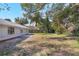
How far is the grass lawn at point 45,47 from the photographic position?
3.63m

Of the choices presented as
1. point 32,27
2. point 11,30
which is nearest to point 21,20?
point 32,27

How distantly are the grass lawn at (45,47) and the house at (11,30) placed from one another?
25 cm

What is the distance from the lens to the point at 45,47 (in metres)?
3.70

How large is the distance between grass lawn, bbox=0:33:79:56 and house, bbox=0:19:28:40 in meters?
0.25

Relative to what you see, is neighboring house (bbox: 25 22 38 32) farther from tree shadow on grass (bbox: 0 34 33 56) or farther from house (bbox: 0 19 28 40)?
tree shadow on grass (bbox: 0 34 33 56)

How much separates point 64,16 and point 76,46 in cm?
70

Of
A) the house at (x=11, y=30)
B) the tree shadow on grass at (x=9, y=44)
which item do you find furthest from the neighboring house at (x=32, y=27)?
the tree shadow on grass at (x=9, y=44)

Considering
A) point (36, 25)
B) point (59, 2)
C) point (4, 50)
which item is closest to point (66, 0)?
point (59, 2)

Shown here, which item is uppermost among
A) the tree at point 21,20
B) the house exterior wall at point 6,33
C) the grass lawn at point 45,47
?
the tree at point 21,20

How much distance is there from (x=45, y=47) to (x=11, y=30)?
0.97 metres

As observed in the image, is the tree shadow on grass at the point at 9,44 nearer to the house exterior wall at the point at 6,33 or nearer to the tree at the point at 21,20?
the house exterior wall at the point at 6,33

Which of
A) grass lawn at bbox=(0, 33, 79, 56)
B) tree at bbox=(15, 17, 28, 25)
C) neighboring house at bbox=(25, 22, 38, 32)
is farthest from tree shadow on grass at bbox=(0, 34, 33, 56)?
tree at bbox=(15, 17, 28, 25)

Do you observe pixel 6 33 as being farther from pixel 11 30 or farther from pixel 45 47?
pixel 45 47

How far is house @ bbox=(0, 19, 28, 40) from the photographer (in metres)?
3.72
